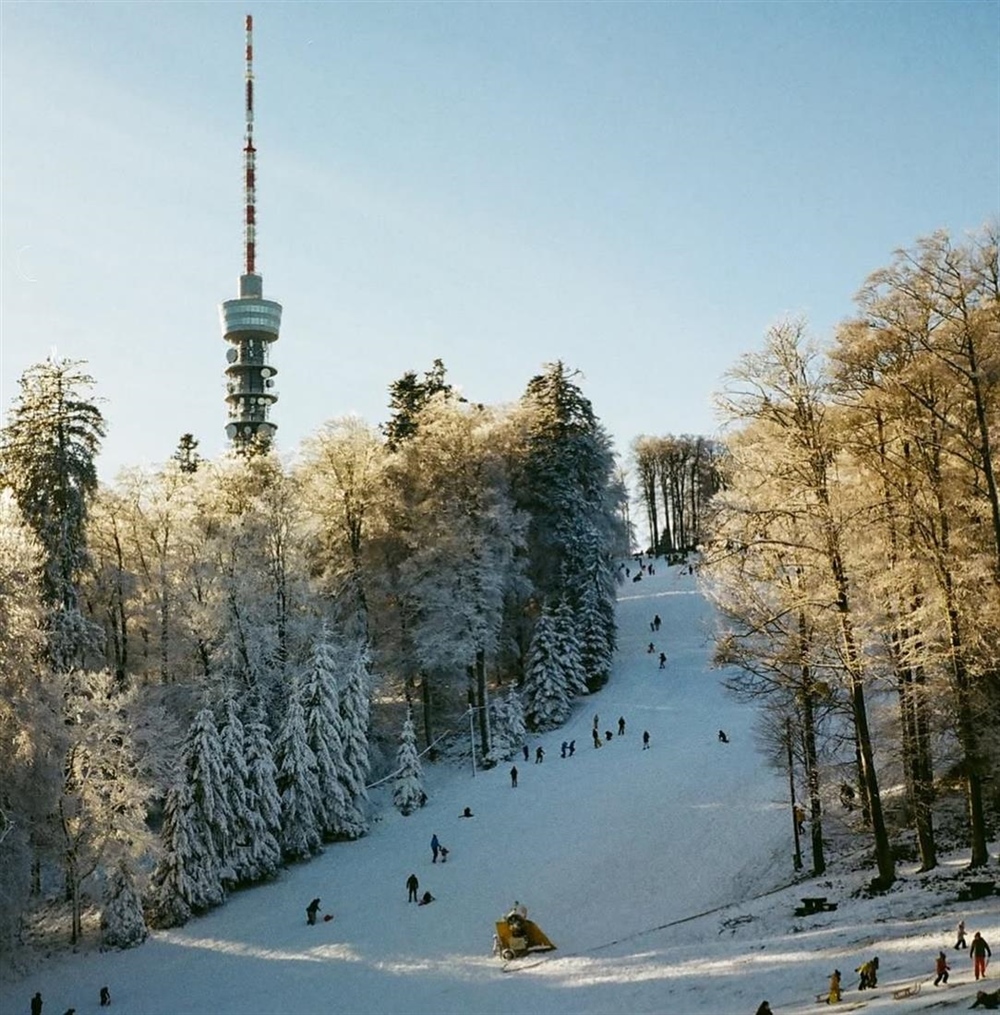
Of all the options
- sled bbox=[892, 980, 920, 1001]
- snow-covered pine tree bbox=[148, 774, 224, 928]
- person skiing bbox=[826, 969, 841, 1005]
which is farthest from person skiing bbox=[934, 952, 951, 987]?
snow-covered pine tree bbox=[148, 774, 224, 928]

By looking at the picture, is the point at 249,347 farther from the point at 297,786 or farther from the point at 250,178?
the point at 297,786

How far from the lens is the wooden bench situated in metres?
21.6

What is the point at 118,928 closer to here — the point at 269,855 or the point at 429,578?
the point at 269,855

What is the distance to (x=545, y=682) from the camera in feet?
147

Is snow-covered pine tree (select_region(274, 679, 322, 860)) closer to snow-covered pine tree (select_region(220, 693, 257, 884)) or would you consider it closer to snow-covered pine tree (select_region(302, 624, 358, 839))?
snow-covered pine tree (select_region(302, 624, 358, 839))

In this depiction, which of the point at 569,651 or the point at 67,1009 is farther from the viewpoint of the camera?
the point at 569,651

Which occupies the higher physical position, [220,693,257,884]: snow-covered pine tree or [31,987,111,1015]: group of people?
[220,693,257,884]: snow-covered pine tree

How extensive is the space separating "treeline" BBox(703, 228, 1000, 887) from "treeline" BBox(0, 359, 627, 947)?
62.7ft

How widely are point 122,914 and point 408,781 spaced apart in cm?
1190

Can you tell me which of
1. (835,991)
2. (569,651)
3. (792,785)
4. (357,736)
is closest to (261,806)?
(357,736)

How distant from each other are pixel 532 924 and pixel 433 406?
91.3ft

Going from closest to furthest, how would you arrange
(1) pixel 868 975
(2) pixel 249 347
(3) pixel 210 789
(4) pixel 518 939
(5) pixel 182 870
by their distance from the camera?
(1) pixel 868 975 < (4) pixel 518 939 < (5) pixel 182 870 < (3) pixel 210 789 < (2) pixel 249 347

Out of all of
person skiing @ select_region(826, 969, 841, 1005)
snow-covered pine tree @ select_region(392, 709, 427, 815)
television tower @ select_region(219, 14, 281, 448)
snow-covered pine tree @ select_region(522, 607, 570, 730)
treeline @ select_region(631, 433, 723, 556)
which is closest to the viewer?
person skiing @ select_region(826, 969, 841, 1005)

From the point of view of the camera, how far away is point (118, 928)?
2955 cm
